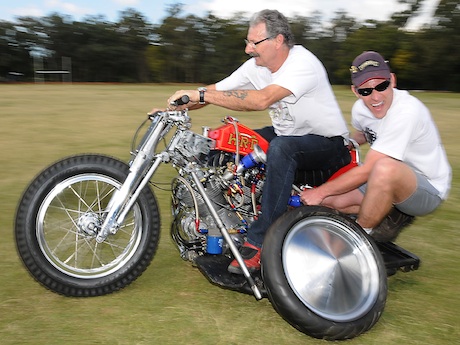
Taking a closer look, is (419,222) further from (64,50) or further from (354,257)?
(64,50)

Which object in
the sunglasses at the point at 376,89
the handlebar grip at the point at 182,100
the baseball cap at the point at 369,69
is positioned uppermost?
the baseball cap at the point at 369,69

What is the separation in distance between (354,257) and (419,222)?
7.35ft

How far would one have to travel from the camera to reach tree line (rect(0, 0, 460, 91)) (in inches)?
2030

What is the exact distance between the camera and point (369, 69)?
3594 millimetres

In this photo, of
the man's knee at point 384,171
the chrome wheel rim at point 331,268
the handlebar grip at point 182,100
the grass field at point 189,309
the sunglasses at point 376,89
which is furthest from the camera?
the sunglasses at point 376,89

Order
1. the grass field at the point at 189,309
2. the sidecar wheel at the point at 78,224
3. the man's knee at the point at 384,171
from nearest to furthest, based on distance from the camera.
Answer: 1. the grass field at the point at 189,309
2. the sidecar wheel at the point at 78,224
3. the man's knee at the point at 384,171

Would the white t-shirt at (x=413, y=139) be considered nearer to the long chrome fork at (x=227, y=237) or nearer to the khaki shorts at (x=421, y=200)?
the khaki shorts at (x=421, y=200)

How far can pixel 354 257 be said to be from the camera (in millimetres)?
3281

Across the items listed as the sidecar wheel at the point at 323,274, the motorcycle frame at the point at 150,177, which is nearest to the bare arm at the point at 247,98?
the motorcycle frame at the point at 150,177

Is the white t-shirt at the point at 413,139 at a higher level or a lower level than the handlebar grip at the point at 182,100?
lower

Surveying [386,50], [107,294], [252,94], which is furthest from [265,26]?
[386,50]

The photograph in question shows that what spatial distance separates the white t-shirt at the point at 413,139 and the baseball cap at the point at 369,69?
235mm

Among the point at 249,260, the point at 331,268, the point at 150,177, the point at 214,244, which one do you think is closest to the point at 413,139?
the point at 331,268

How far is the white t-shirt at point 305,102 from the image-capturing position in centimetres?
365
